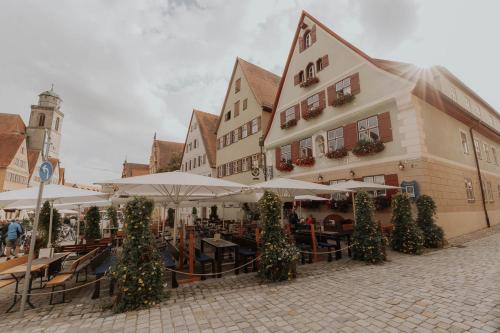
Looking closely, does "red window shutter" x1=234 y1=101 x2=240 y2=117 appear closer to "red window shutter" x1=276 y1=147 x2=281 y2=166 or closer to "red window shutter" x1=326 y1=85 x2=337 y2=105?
"red window shutter" x1=276 y1=147 x2=281 y2=166

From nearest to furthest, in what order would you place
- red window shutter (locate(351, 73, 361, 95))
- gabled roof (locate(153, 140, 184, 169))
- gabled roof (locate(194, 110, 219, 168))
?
red window shutter (locate(351, 73, 361, 95)), gabled roof (locate(194, 110, 219, 168)), gabled roof (locate(153, 140, 184, 169))

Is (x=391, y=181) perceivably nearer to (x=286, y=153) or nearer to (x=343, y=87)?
(x=343, y=87)

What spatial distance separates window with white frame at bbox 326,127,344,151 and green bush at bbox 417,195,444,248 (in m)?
5.54

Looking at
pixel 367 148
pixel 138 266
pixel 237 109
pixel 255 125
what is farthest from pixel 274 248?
pixel 237 109

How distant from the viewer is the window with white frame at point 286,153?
1871 centimetres

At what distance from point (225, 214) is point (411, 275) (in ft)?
68.7

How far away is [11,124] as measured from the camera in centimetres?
4881

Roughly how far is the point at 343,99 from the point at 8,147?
166 ft

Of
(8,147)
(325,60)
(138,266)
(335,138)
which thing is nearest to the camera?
(138,266)

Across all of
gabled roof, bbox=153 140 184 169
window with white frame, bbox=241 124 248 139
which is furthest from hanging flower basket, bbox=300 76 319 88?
gabled roof, bbox=153 140 184 169

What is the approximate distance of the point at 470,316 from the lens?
4.17 m

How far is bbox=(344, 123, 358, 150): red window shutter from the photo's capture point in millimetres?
14102

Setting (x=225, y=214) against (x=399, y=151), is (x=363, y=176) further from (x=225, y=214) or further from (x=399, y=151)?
(x=225, y=214)

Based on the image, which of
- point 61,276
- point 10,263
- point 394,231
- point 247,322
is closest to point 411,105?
point 394,231
